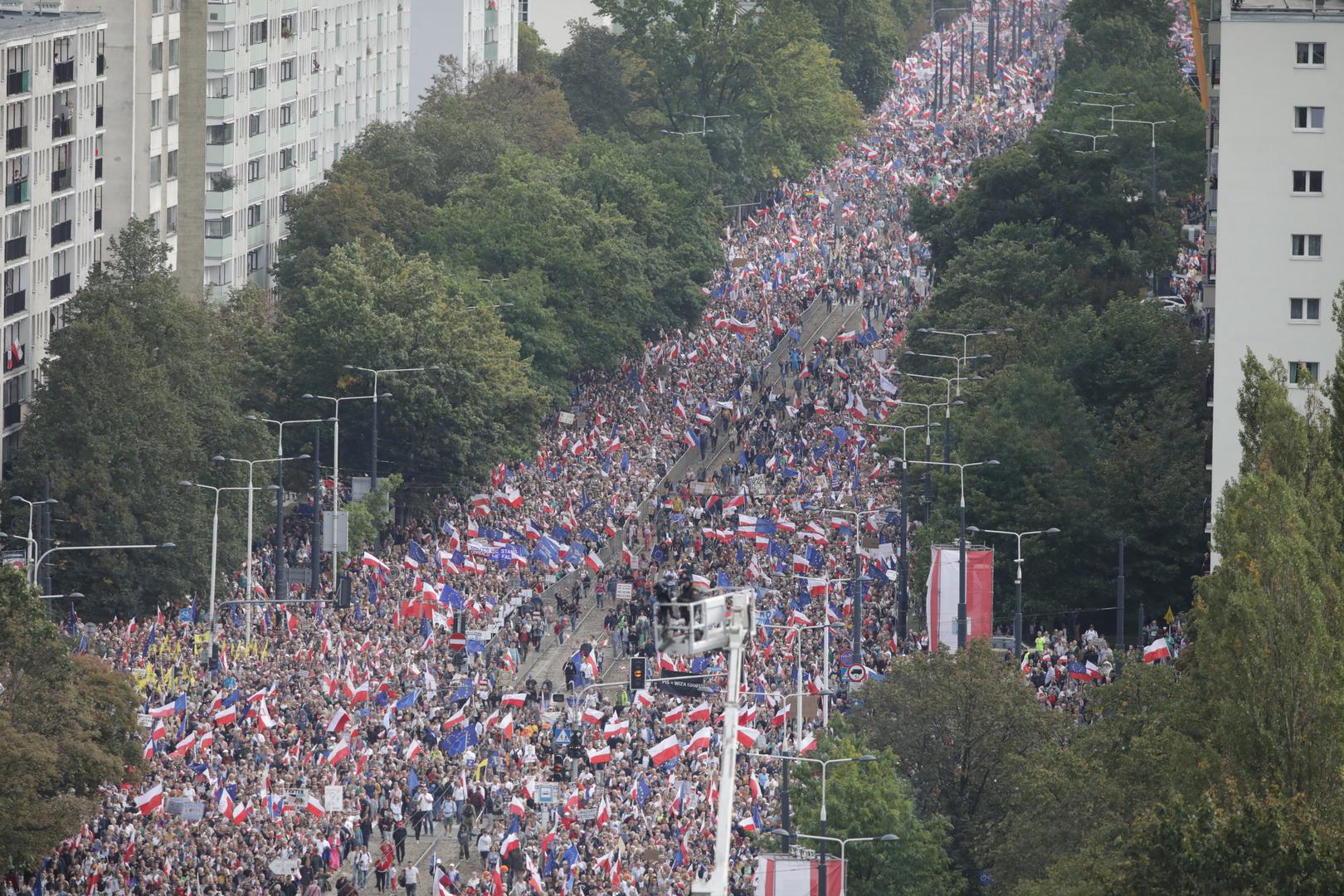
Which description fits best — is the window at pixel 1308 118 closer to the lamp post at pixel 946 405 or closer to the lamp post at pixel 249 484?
the lamp post at pixel 946 405

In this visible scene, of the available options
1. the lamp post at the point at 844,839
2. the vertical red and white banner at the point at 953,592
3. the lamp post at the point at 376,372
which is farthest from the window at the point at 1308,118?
the lamp post at the point at 376,372

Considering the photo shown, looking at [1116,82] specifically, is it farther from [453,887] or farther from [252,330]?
[453,887]

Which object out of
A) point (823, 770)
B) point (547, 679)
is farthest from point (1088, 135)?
point (823, 770)

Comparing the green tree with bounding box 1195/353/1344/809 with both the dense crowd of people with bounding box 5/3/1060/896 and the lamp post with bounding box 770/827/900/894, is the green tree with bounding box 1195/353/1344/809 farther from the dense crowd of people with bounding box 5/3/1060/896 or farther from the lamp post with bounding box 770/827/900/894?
the dense crowd of people with bounding box 5/3/1060/896

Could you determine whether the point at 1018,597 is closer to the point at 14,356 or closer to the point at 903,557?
the point at 903,557

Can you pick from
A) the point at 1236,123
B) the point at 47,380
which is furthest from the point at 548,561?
the point at 1236,123

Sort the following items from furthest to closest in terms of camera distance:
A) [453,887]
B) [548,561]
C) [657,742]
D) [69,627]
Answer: [548,561]
[69,627]
[657,742]
[453,887]

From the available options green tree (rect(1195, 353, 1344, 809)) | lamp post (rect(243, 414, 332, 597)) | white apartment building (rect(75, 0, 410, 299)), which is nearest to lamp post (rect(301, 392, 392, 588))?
lamp post (rect(243, 414, 332, 597))
